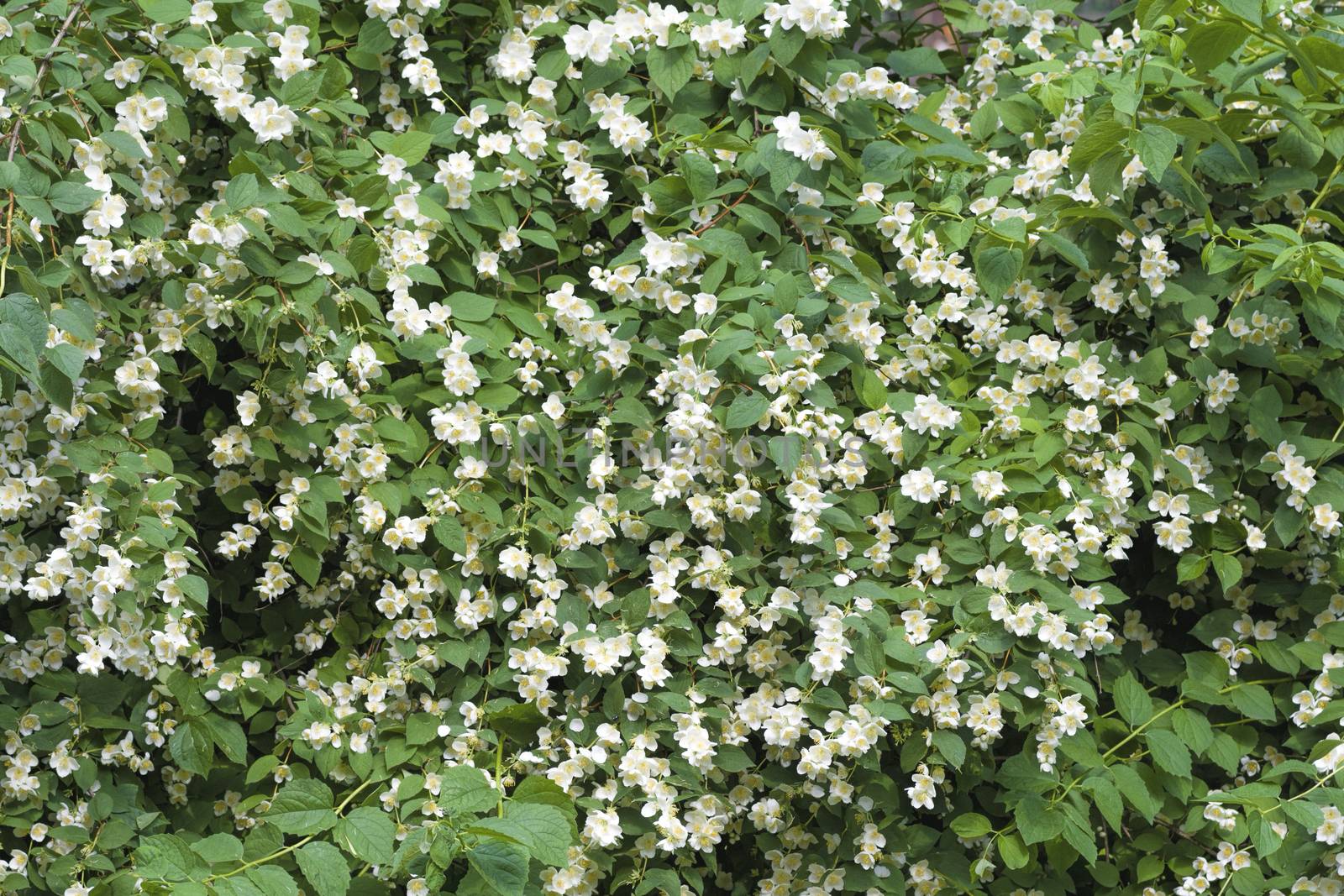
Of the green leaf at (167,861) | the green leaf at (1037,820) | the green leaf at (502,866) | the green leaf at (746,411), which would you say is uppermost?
the green leaf at (746,411)

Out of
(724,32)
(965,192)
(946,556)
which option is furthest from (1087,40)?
(946,556)

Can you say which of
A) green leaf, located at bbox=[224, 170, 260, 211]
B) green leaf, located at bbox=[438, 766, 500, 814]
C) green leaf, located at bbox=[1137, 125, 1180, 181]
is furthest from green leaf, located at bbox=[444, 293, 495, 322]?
green leaf, located at bbox=[1137, 125, 1180, 181]

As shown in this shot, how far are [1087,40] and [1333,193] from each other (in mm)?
643

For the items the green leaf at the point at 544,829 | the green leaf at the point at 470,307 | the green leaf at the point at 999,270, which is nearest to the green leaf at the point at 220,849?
the green leaf at the point at 544,829

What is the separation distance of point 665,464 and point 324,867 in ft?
2.92

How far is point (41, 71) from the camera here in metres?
2.17

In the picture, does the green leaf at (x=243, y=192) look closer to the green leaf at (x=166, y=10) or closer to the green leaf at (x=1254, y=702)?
the green leaf at (x=166, y=10)

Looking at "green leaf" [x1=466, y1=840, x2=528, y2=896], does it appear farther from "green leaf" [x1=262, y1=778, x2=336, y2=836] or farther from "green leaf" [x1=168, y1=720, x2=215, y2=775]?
"green leaf" [x1=168, y1=720, x2=215, y2=775]

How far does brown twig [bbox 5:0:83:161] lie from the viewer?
6.88 ft

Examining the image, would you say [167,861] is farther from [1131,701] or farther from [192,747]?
[1131,701]

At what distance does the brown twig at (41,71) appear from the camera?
6.88 ft

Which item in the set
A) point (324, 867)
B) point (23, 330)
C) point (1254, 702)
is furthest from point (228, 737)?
point (1254, 702)

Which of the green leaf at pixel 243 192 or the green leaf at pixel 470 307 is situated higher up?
the green leaf at pixel 243 192

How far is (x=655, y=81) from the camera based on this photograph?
8.13ft
